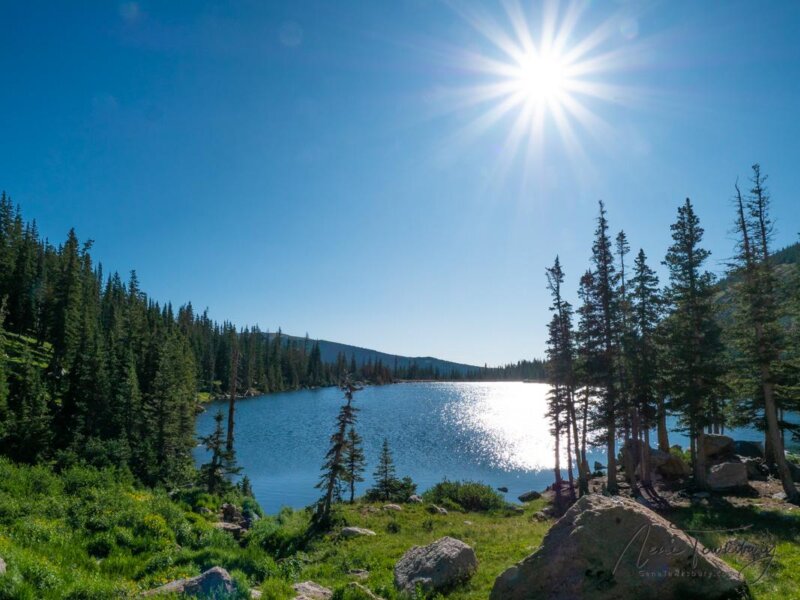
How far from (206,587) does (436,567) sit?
235 inches

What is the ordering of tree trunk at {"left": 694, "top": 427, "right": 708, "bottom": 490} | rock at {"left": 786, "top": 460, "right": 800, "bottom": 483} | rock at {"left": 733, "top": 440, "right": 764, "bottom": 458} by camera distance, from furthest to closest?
rock at {"left": 733, "top": 440, "right": 764, "bottom": 458} < rock at {"left": 786, "top": 460, "right": 800, "bottom": 483} < tree trunk at {"left": 694, "top": 427, "right": 708, "bottom": 490}

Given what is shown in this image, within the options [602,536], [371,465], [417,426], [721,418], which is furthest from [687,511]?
[417,426]

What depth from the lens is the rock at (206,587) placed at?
9.46m

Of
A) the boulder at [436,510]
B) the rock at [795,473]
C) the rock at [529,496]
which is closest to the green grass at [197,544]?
the boulder at [436,510]

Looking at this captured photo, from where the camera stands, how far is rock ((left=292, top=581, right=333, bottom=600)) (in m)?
11.0

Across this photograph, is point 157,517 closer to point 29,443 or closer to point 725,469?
point 29,443

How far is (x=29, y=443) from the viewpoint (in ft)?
95.7

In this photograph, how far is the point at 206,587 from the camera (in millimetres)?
9633

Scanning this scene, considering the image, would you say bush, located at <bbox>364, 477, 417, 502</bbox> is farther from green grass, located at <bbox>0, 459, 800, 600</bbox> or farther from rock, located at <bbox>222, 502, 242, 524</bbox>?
rock, located at <bbox>222, 502, 242, 524</bbox>

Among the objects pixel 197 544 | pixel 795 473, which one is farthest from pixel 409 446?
pixel 197 544

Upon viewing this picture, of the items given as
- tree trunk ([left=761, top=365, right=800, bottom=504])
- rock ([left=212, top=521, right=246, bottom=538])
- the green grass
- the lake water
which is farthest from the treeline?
rock ([left=212, top=521, right=246, bottom=538])

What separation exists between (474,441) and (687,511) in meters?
43.0

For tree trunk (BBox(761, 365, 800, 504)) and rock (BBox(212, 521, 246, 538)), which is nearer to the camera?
rock (BBox(212, 521, 246, 538))

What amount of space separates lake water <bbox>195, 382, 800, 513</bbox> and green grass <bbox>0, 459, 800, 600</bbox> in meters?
14.2
